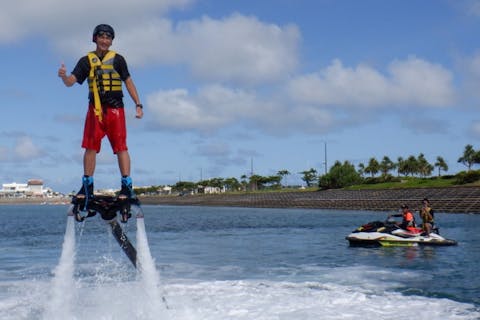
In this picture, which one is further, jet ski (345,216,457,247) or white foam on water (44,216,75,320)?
jet ski (345,216,457,247)

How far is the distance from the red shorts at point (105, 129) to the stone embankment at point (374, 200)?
7441 centimetres

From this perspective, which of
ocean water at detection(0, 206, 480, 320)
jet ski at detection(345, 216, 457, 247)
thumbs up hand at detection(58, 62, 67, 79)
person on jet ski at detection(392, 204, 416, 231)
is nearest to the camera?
thumbs up hand at detection(58, 62, 67, 79)

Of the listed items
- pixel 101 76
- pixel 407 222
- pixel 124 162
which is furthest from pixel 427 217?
pixel 101 76

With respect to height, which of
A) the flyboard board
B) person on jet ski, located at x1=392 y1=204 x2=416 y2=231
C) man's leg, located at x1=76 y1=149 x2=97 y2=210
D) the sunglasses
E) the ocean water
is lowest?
the ocean water

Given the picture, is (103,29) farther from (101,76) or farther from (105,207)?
(105,207)

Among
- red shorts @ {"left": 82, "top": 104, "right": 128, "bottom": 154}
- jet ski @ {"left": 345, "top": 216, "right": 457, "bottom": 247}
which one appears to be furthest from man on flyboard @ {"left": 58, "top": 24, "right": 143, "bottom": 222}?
jet ski @ {"left": 345, "top": 216, "right": 457, "bottom": 247}

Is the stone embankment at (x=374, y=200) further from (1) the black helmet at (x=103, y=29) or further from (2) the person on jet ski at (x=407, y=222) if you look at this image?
(1) the black helmet at (x=103, y=29)

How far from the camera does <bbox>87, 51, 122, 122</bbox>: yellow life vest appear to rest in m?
7.81

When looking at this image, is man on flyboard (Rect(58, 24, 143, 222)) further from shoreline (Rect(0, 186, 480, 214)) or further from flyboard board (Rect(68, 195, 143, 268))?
shoreline (Rect(0, 186, 480, 214))

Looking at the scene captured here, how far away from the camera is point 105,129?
7.95m

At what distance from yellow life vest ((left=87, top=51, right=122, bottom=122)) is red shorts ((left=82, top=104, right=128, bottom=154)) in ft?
0.38

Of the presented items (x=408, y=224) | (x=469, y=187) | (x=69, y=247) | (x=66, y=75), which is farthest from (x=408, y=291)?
(x=469, y=187)

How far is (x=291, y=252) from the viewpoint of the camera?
1240 inches

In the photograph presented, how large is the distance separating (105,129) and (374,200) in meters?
95.3
